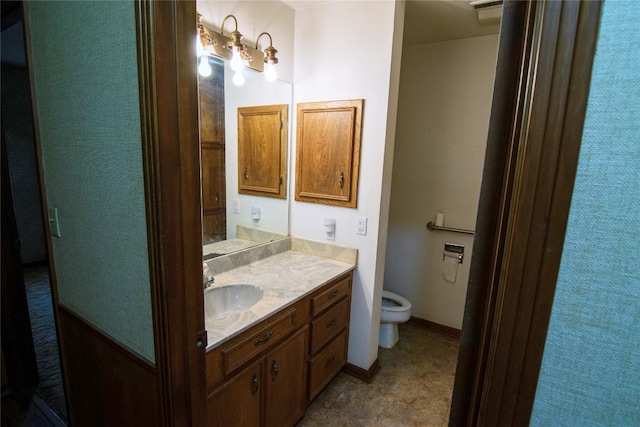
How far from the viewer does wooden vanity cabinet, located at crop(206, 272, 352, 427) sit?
1.27m

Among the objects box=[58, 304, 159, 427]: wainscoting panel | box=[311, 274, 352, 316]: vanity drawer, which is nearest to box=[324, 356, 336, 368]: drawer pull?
box=[311, 274, 352, 316]: vanity drawer

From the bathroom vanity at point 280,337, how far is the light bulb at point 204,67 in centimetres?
107

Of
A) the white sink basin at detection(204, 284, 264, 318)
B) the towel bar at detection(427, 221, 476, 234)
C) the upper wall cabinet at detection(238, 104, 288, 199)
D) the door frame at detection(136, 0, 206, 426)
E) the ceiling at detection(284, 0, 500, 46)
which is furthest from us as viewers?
the towel bar at detection(427, 221, 476, 234)

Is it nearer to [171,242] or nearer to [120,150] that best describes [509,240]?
[171,242]

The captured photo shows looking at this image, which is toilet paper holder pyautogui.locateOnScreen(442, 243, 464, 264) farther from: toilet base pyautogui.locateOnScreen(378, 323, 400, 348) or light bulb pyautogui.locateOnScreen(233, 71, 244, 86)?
light bulb pyautogui.locateOnScreen(233, 71, 244, 86)

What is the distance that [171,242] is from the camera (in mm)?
876

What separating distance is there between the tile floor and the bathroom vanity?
0.42 ft

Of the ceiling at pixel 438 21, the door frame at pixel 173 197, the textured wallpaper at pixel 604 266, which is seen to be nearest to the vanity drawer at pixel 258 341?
the door frame at pixel 173 197

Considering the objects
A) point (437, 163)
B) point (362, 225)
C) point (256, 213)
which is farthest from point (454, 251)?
point (256, 213)

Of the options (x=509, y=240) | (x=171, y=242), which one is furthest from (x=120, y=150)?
(x=509, y=240)

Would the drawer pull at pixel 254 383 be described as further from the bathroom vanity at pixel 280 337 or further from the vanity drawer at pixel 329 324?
the vanity drawer at pixel 329 324

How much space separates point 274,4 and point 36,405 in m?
2.80

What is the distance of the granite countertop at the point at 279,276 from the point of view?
4.40ft

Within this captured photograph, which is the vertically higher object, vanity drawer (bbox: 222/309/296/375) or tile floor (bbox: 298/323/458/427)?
vanity drawer (bbox: 222/309/296/375)
